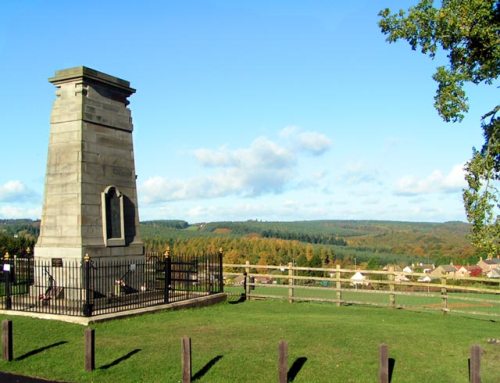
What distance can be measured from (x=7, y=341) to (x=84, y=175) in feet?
23.8

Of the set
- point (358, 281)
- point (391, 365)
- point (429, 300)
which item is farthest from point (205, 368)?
point (429, 300)

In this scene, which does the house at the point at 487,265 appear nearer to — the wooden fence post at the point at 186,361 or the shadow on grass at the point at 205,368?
the shadow on grass at the point at 205,368

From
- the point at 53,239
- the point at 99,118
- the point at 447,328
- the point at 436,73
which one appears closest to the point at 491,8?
the point at 436,73

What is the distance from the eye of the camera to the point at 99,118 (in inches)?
698

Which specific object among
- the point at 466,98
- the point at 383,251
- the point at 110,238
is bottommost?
the point at 383,251

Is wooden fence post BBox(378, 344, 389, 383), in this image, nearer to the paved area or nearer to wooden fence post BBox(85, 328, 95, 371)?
wooden fence post BBox(85, 328, 95, 371)

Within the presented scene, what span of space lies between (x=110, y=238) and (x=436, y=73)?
11152 millimetres

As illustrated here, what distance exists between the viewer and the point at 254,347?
11.3m

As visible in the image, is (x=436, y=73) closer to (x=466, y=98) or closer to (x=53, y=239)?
(x=466, y=98)

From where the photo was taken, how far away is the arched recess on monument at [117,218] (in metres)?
17.4

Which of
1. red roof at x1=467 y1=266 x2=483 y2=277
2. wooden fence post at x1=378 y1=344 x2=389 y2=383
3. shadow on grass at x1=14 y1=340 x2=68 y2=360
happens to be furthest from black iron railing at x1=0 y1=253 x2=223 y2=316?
red roof at x1=467 y1=266 x2=483 y2=277

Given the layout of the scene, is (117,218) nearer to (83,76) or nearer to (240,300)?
(83,76)

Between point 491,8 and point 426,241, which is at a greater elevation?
point 491,8

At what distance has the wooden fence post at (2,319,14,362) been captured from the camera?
1041 centimetres
